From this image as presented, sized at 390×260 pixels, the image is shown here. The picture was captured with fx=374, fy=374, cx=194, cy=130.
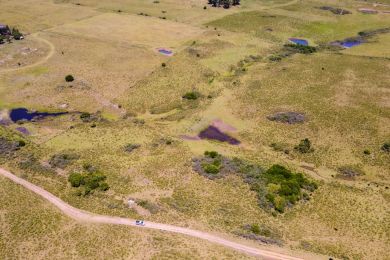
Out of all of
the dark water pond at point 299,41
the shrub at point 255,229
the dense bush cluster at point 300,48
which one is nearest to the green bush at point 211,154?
the shrub at point 255,229

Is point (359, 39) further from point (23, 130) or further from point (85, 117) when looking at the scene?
point (23, 130)

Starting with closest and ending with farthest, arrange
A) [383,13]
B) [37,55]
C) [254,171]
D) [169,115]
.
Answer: [254,171] → [169,115] → [37,55] → [383,13]

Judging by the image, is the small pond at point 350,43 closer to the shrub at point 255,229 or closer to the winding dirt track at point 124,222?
the shrub at point 255,229

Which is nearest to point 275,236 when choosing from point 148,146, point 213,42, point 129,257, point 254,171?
point 254,171

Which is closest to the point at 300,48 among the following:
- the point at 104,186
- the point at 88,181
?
the point at 104,186

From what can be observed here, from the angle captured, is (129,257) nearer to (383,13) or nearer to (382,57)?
(382,57)

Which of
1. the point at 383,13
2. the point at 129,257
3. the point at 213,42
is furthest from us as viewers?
the point at 383,13
